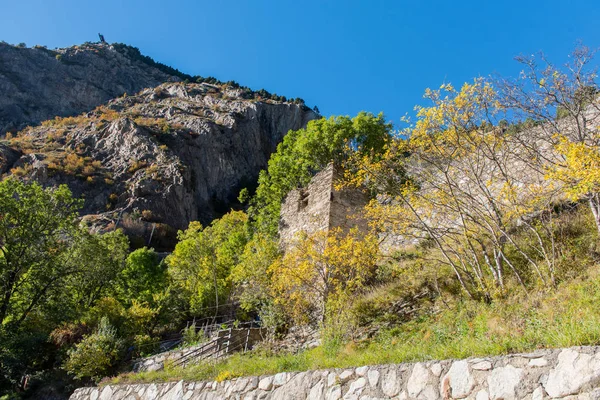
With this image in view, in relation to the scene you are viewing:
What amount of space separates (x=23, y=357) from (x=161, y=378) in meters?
7.12

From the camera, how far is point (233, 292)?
15852 millimetres

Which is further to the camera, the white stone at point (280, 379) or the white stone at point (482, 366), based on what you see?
the white stone at point (280, 379)

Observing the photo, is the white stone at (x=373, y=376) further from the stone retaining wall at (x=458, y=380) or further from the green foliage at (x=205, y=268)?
the green foliage at (x=205, y=268)

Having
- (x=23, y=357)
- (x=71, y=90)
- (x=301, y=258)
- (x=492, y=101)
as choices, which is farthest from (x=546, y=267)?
(x=71, y=90)

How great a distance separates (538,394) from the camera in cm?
291

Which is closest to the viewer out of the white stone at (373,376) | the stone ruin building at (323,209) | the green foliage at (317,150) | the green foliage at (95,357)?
the white stone at (373,376)

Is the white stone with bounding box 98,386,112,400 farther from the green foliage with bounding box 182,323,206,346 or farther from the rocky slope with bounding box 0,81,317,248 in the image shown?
the rocky slope with bounding box 0,81,317,248

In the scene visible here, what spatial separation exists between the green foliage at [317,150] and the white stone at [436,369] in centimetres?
1372

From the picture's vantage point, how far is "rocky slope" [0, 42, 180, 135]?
2608 inches

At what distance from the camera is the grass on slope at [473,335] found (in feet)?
11.9

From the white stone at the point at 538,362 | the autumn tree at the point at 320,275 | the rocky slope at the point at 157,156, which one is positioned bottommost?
the white stone at the point at 538,362

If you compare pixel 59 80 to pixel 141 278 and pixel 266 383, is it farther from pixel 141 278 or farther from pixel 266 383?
pixel 266 383

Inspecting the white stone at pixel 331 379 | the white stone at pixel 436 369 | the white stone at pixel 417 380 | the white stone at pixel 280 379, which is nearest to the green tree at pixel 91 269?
the white stone at pixel 280 379

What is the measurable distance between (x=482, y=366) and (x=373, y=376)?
124 cm
